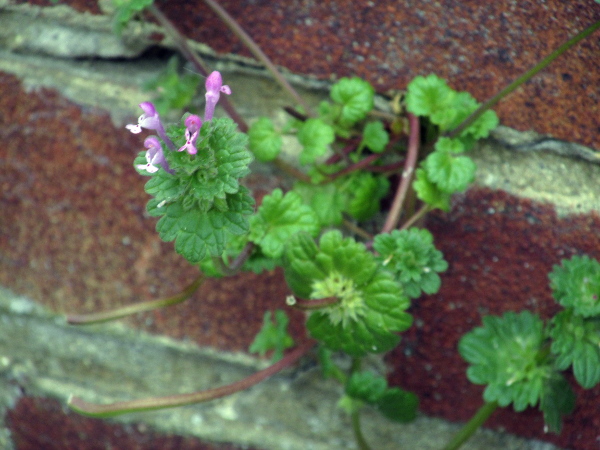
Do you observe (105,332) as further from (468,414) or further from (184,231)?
(468,414)

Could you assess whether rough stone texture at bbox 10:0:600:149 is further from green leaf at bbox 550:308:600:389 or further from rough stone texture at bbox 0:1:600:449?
green leaf at bbox 550:308:600:389

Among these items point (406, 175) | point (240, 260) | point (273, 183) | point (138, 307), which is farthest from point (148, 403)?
point (406, 175)

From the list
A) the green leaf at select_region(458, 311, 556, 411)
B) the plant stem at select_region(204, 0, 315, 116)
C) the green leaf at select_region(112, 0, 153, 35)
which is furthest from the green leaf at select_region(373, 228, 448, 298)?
the green leaf at select_region(112, 0, 153, 35)

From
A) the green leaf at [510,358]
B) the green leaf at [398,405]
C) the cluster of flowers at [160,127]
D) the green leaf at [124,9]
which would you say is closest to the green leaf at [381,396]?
the green leaf at [398,405]

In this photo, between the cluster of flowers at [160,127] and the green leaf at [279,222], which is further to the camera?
the green leaf at [279,222]

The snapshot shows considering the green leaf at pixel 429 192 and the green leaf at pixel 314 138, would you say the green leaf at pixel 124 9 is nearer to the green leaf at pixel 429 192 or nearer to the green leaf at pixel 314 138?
the green leaf at pixel 314 138

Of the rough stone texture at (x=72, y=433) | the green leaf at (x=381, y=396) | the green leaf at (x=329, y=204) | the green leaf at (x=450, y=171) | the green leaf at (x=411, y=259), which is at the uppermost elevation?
the green leaf at (x=450, y=171)
